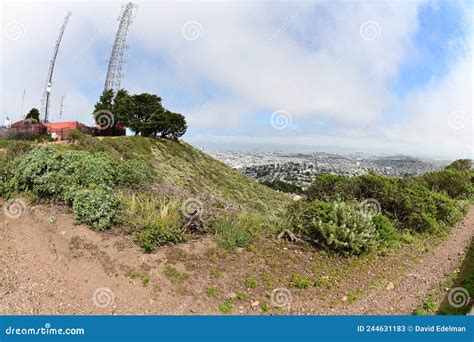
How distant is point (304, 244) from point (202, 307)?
307 cm

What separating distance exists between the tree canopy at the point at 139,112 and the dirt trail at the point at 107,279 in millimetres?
35706

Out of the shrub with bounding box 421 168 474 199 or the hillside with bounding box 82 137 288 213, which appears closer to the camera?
the shrub with bounding box 421 168 474 199

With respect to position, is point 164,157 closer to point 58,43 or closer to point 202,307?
point 58,43

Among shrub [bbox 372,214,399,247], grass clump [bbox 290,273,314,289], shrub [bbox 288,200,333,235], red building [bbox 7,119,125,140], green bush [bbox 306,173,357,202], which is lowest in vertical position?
grass clump [bbox 290,273,314,289]

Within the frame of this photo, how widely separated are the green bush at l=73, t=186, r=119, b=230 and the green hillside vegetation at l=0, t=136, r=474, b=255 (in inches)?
0.8

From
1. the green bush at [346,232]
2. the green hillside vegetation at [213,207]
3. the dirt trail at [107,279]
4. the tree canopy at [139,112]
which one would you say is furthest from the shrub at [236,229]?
the tree canopy at [139,112]

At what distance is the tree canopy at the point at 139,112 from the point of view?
138 feet

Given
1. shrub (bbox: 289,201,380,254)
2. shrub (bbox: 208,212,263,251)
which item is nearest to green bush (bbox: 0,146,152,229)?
shrub (bbox: 208,212,263,251)

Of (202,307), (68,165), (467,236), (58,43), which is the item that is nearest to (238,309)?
(202,307)

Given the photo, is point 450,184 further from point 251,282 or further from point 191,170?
point 191,170

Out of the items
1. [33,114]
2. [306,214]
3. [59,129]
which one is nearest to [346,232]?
[306,214]

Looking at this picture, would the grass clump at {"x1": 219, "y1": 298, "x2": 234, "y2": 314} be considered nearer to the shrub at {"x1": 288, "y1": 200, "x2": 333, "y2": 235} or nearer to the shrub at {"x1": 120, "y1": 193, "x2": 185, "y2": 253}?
the shrub at {"x1": 120, "y1": 193, "x2": 185, "y2": 253}

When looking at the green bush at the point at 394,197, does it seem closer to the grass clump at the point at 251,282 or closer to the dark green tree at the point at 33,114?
the grass clump at the point at 251,282

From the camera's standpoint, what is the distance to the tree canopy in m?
42.1
